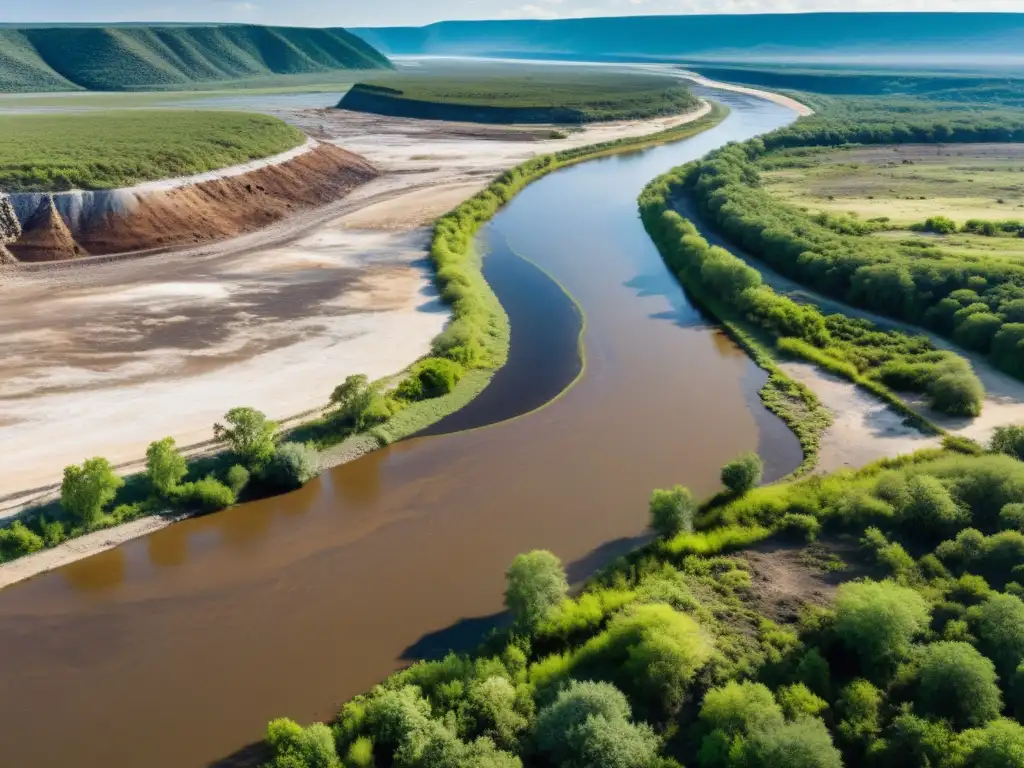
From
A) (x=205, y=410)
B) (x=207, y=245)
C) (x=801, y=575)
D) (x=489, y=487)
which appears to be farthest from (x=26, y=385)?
(x=801, y=575)

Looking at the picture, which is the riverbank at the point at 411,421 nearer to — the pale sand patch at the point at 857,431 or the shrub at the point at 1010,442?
the pale sand patch at the point at 857,431

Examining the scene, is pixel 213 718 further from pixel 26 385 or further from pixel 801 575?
pixel 26 385

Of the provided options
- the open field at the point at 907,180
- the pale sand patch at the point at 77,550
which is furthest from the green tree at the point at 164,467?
the open field at the point at 907,180

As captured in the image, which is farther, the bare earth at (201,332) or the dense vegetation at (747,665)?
the bare earth at (201,332)

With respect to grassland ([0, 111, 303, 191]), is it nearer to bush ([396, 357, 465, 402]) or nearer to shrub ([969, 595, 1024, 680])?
bush ([396, 357, 465, 402])

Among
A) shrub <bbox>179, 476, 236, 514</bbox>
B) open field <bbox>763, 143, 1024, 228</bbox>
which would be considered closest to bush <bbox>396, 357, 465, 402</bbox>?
shrub <bbox>179, 476, 236, 514</bbox>

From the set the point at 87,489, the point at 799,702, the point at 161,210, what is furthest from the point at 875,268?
the point at 161,210
